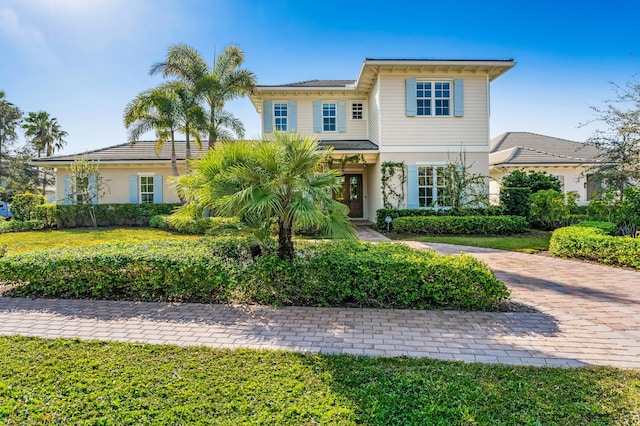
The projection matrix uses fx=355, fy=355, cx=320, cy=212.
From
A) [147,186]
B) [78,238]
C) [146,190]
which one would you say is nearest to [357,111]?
[147,186]

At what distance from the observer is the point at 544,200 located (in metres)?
14.1

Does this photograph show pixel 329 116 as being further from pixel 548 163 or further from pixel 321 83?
pixel 548 163

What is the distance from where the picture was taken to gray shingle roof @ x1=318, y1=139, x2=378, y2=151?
15520 millimetres

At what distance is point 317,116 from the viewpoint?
58.1 feet

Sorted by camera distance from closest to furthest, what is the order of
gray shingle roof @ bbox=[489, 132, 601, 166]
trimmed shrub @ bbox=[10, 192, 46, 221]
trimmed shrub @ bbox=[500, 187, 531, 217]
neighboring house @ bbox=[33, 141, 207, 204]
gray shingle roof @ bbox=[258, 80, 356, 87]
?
trimmed shrub @ bbox=[500, 187, 531, 217] → trimmed shrub @ bbox=[10, 192, 46, 221] → gray shingle roof @ bbox=[258, 80, 356, 87] → neighboring house @ bbox=[33, 141, 207, 204] → gray shingle roof @ bbox=[489, 132, 601, 166]

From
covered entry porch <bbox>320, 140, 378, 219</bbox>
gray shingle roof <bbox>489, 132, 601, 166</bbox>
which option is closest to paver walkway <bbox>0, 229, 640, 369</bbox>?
covered entry porch <bbox>320, 140, 378, 219</bbox>

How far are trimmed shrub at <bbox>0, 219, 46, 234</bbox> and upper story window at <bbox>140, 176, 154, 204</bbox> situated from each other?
4.42 metres

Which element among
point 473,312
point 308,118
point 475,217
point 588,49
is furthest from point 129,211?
point 588,49

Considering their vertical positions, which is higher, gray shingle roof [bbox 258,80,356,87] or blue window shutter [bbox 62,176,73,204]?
gray shingle roof [bbox 258,80,356,87]

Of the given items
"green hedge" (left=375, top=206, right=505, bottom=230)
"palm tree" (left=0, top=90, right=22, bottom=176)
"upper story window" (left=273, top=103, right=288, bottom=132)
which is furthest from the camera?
"palm tree" (left=0, top=90, right=22, bottom=176)

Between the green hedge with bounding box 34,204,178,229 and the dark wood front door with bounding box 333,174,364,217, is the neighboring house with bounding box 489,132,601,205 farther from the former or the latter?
the green hedge with bounding box 34,204,178,229

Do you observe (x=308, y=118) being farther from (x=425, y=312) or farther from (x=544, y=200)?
(x=425, y=312)

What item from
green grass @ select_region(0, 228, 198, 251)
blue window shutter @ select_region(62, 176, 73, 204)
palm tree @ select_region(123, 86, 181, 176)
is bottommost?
green grass @ select_region(0, 228, 198, 251)

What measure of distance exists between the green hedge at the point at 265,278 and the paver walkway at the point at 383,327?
24cm
